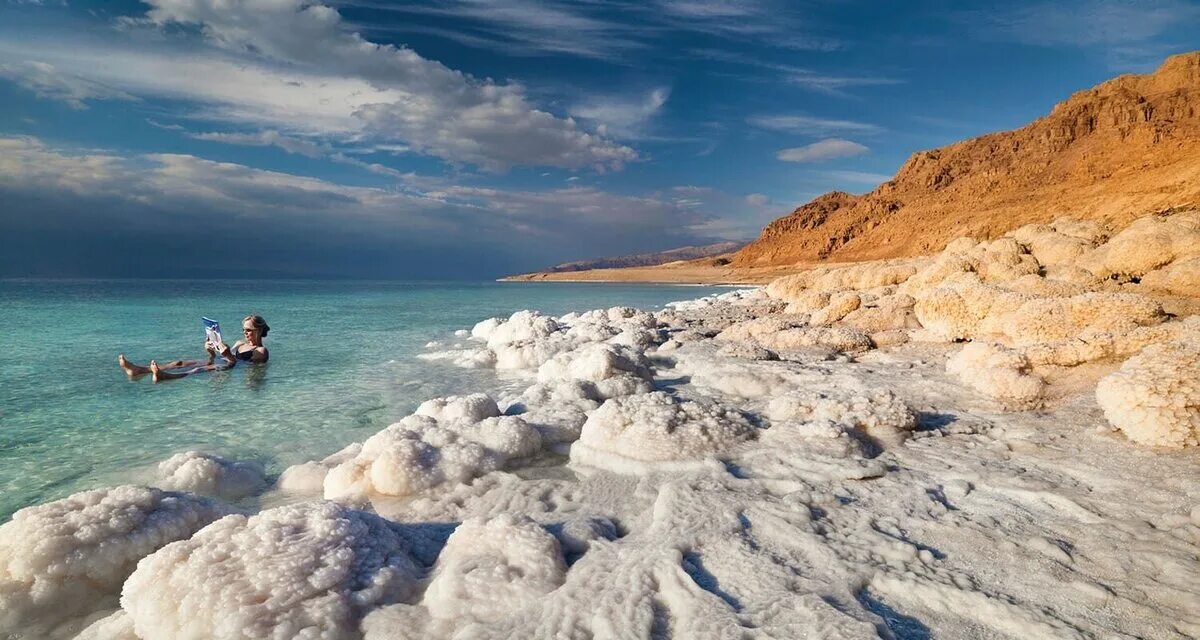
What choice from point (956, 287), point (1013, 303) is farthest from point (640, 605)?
point (956, 287)

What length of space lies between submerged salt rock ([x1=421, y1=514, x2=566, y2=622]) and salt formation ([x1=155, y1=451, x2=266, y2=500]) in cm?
280

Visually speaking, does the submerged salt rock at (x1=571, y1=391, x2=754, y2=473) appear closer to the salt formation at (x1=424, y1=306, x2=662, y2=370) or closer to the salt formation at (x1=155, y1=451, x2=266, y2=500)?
the salt formation at (x1=155, y1=451, x2=266, y2=500)

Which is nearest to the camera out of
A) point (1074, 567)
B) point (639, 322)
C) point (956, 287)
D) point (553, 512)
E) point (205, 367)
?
point (1074, 567)

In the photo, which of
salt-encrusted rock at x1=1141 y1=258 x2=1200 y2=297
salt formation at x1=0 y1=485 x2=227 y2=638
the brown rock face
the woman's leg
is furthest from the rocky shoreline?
the brown rock face

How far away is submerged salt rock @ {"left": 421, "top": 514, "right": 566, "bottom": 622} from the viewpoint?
8.18ft

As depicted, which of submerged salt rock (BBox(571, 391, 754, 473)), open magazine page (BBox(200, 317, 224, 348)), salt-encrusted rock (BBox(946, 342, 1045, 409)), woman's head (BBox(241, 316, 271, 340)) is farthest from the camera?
woman's head (BBox(241, 316, 271, 340))

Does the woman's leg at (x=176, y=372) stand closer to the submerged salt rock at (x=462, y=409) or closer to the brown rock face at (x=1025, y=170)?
the submerged salt rock at (x=462, y=409)

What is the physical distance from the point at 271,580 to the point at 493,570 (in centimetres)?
102

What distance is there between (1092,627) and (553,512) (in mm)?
2884

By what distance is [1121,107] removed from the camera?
209 ft

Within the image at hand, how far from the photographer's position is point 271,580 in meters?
2.44

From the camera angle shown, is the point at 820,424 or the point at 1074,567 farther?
the point at 820,424

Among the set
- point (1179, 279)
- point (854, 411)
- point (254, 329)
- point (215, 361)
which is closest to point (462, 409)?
point (854, 411)

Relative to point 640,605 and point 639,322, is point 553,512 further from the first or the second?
point 639,322
